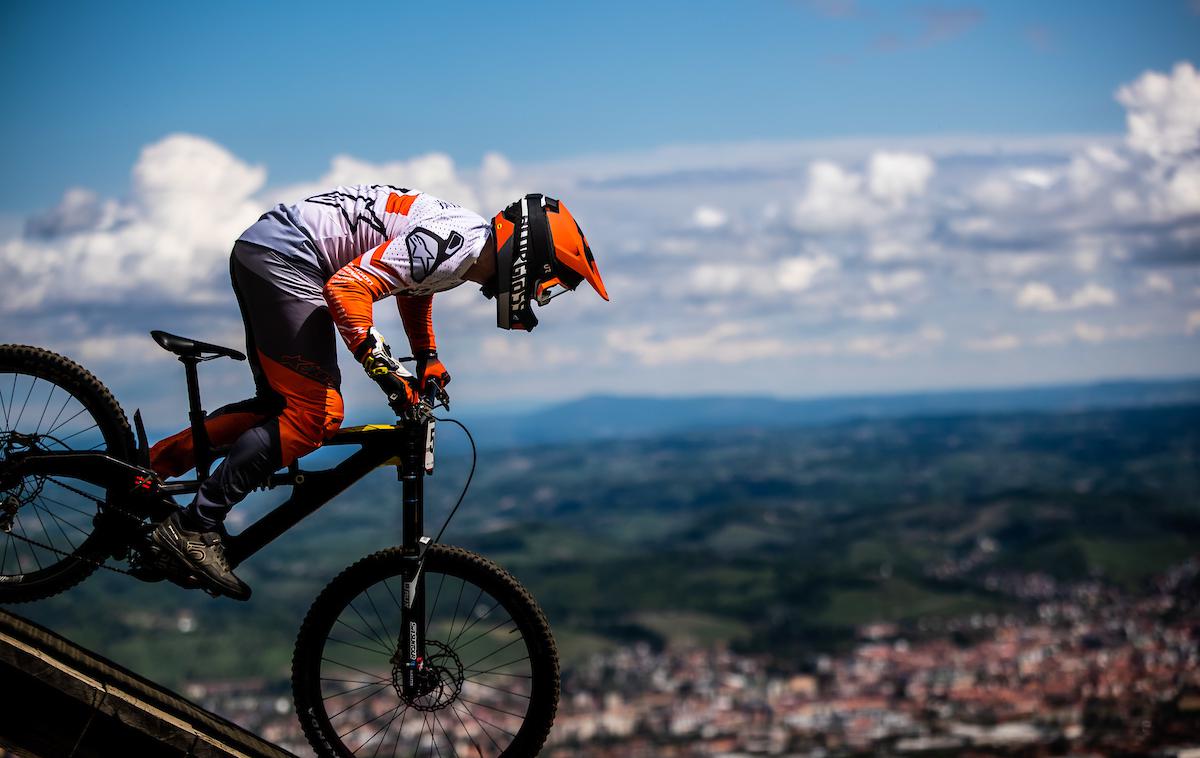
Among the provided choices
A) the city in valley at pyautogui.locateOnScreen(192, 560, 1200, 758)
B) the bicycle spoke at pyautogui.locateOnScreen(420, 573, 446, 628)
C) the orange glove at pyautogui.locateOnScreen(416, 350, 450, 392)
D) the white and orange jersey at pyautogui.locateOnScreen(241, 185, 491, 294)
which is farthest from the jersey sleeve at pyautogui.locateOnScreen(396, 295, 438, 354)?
the city in valley at pyautogui.locateOnScreen(192, 560, 1200, 758)

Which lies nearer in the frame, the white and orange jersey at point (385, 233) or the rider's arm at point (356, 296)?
the rider's arm at point (356, 296)

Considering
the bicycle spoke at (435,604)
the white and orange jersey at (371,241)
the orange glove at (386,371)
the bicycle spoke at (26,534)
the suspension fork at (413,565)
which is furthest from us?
the bicycle spoke at (26,534)

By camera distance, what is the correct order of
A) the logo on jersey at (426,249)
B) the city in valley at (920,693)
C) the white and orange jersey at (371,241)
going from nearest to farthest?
the white and orange jersey at (371,241) → the logo on jersey at (426,249) → the city in valley at (920,693)

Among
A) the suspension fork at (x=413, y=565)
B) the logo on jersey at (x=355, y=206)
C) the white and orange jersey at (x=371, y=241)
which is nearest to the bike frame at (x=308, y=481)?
the suspension fork at (x=413, y=565)

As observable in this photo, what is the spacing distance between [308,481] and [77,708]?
1.82 metres

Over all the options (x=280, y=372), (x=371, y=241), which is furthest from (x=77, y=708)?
(x=371, y=241)

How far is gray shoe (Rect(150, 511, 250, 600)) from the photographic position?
6570 millimetres

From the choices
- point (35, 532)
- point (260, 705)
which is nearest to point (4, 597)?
point (35, 532)

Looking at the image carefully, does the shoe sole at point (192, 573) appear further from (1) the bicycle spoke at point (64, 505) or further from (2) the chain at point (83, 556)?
(1) the bicycle spoke at point (64, 505)

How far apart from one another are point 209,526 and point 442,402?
1.62 m

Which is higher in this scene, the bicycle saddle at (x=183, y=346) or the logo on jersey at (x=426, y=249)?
the logo on jersey at (x=426, y=249)

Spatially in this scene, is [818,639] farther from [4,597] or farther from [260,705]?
[4,597]

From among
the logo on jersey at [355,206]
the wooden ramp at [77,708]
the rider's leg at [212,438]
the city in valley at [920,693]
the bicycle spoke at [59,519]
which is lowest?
the city in valley at [920,693]

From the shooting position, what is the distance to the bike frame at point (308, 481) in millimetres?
6777
